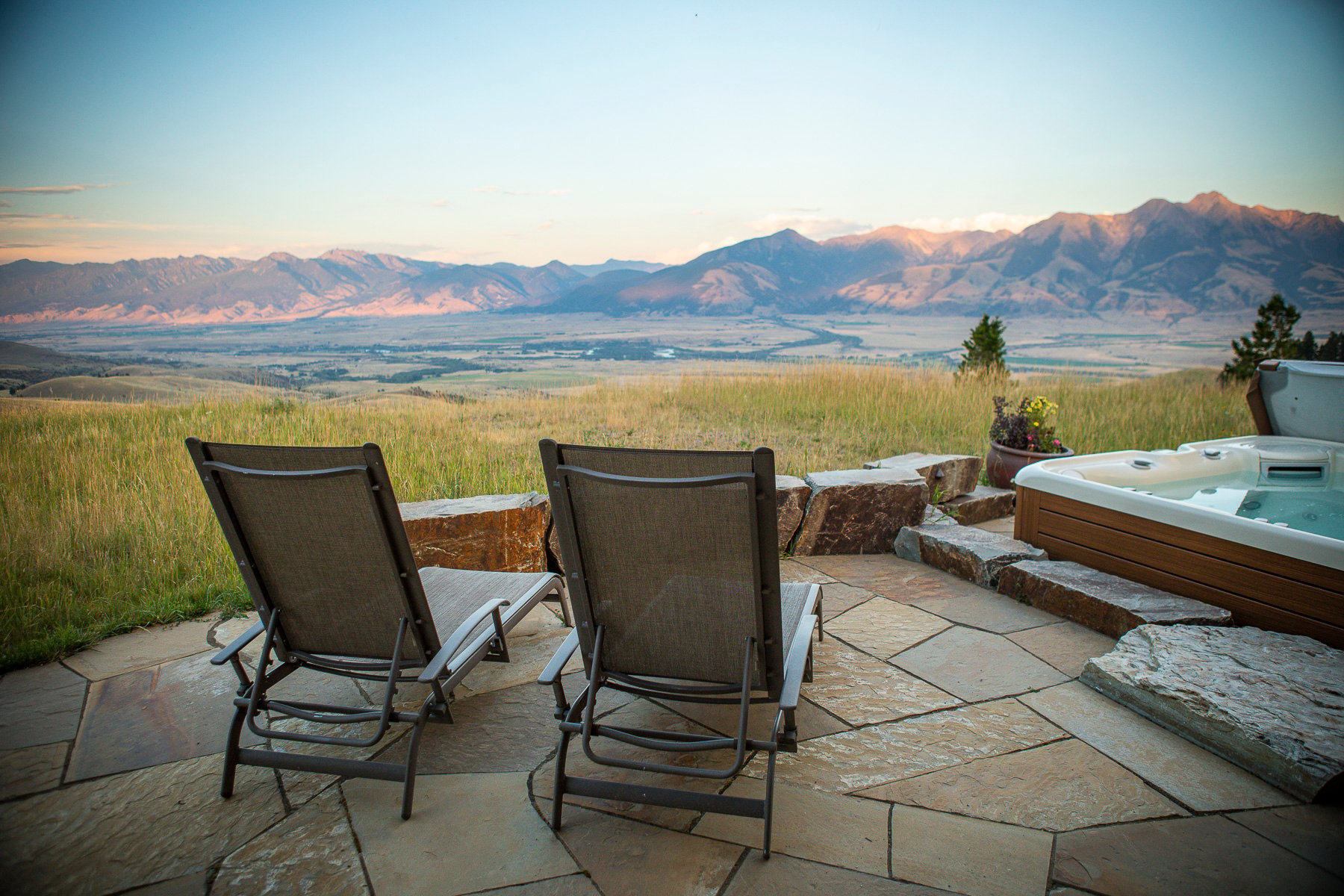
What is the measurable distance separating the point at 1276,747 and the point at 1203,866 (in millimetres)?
536

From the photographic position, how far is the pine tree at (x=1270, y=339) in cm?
851

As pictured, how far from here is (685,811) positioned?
174cm

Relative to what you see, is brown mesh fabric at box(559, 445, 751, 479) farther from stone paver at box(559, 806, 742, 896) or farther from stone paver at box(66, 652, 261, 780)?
stone paver at box(66, 652, 261, 780)

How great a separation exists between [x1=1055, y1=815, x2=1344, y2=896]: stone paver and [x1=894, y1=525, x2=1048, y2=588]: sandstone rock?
66.4 inches

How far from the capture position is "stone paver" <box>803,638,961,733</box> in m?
2.17

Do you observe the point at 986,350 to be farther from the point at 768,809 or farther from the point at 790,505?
the point at 768,809

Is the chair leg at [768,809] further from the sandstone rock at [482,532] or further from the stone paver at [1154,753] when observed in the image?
the sandstone rock at [482,532]

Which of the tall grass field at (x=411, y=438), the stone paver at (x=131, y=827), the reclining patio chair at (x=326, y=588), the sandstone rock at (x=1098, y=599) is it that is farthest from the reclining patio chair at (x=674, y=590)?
the tall grass field at (x=411, y=438)

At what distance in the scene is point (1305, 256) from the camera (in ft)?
54.7

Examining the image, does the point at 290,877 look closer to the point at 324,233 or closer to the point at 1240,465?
the point at 1240,465

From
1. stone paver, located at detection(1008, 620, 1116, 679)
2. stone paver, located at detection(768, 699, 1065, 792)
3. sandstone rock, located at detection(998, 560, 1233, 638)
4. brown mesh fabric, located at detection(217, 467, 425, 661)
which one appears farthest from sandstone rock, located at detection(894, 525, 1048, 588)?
brown mesh fabric, located at detection(217, 467, 425, 661)

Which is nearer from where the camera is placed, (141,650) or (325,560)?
(325,560)

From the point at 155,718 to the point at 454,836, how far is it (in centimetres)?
127

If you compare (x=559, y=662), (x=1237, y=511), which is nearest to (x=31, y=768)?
(x=559, y=662)
